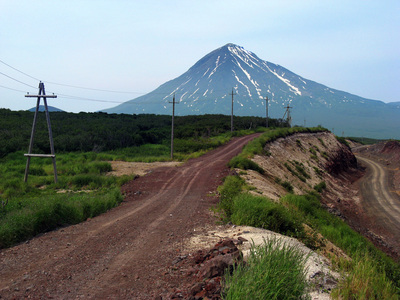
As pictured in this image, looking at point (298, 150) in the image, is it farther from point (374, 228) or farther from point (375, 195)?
point (374, 228)

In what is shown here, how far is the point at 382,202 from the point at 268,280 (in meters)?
32.6

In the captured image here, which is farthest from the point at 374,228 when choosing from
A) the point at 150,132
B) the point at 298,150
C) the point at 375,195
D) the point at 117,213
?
the point at 150,132

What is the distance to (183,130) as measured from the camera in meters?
48.2

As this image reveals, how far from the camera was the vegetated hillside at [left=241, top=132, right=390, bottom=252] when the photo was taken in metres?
19.1

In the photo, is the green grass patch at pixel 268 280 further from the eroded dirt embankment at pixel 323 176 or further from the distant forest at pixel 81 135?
the distant forest at pixel 81 135

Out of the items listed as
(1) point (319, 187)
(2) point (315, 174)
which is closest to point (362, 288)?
(1) point (319, 187)

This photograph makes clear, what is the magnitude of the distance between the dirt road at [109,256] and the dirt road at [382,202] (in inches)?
695

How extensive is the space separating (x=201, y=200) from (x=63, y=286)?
24.2ft

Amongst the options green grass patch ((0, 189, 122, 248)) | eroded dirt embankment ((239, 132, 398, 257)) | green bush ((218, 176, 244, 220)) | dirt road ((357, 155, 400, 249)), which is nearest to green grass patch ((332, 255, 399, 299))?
green bush ((218, 176, 244, 220))

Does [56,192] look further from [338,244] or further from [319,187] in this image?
[319,187]

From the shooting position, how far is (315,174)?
103 feet

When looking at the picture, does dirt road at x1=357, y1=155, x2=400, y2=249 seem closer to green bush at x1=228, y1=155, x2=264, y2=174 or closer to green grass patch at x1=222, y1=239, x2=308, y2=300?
green bush at x1=228, y1=155, x2=264, y2=174

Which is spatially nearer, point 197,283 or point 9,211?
point 197,283

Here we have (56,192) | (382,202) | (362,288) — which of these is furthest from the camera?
(382,202)
